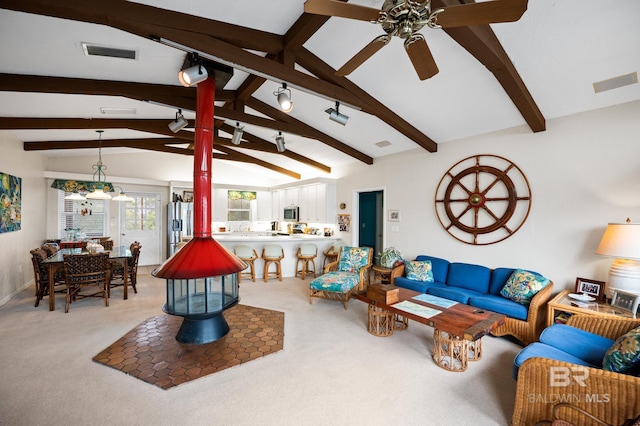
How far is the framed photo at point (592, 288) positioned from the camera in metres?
3.04

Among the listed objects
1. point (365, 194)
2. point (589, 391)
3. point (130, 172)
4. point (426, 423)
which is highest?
point (130, 172)

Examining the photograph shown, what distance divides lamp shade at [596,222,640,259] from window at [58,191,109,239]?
9151 millimetres

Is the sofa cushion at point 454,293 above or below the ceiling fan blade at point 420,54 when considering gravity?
below

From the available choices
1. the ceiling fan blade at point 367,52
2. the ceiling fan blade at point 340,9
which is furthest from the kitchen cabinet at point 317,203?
the ceiling fan blade at point 340,9


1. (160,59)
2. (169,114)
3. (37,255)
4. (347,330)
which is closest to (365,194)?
(347,330)

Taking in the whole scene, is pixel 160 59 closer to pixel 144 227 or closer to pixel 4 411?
pixel 4 411

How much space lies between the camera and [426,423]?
2.02m

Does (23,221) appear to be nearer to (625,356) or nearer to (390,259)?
(390,259)

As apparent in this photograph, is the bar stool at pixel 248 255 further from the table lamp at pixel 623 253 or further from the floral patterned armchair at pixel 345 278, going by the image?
the table lamp at pixel 623 253

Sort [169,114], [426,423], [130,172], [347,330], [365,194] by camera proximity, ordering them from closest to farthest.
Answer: [426,423] < [347,330] < [169,114] < [365,194] < [130,172]

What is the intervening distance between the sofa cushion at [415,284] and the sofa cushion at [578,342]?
1660 mm

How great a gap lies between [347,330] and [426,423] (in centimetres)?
163

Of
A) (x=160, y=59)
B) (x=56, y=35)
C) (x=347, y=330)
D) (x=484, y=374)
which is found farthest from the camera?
(x=347, y=330)

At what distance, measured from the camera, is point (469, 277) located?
405 cm
